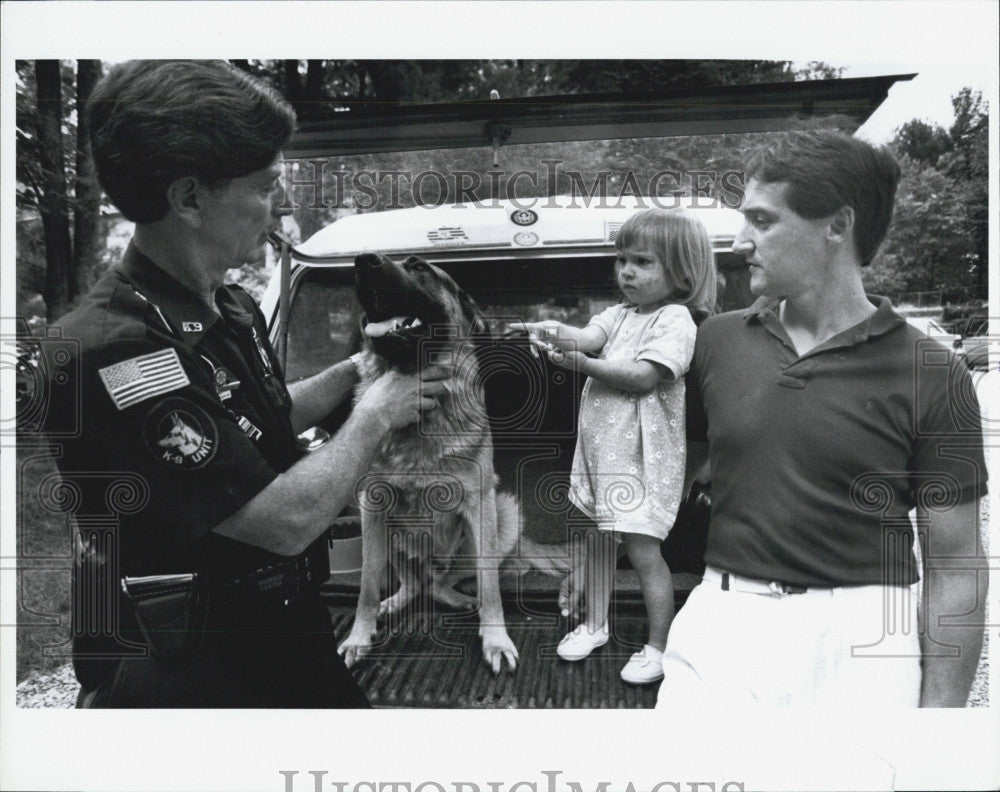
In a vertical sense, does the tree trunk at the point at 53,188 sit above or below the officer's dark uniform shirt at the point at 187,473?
above

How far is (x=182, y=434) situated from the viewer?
6.53 feet

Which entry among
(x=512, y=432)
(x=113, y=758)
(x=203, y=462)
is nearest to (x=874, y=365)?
(x=512, y=432)

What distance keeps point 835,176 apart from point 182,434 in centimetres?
182

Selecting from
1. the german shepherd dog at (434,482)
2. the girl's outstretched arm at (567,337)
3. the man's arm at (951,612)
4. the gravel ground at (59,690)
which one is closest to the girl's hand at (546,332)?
the girl's outstretched arm at (567,337)

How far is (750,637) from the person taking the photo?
2.31 metres

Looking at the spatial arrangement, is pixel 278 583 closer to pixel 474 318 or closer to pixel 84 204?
pixel 474 318

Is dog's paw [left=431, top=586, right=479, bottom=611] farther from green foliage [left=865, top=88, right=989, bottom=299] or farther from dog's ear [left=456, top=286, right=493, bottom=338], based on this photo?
green foliage [left=865, top=88, right=989, bottom=299]

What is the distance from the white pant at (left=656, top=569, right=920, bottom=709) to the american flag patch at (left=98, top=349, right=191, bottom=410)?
59.0 inches

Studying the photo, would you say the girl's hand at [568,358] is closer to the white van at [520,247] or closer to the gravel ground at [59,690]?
the white van at [520,247]

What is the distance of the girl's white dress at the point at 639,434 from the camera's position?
2307mm

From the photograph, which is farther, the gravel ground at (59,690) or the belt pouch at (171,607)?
the gravel ground at (59,690)

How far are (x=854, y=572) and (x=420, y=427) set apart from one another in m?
1.26

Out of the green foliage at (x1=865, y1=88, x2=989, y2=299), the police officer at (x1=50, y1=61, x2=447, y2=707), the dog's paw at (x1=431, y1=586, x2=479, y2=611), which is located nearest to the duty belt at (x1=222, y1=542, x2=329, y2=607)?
the police officer at (x1=50, y1=61, x2=447, y2=707)

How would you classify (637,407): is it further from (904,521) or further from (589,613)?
(904,521)
